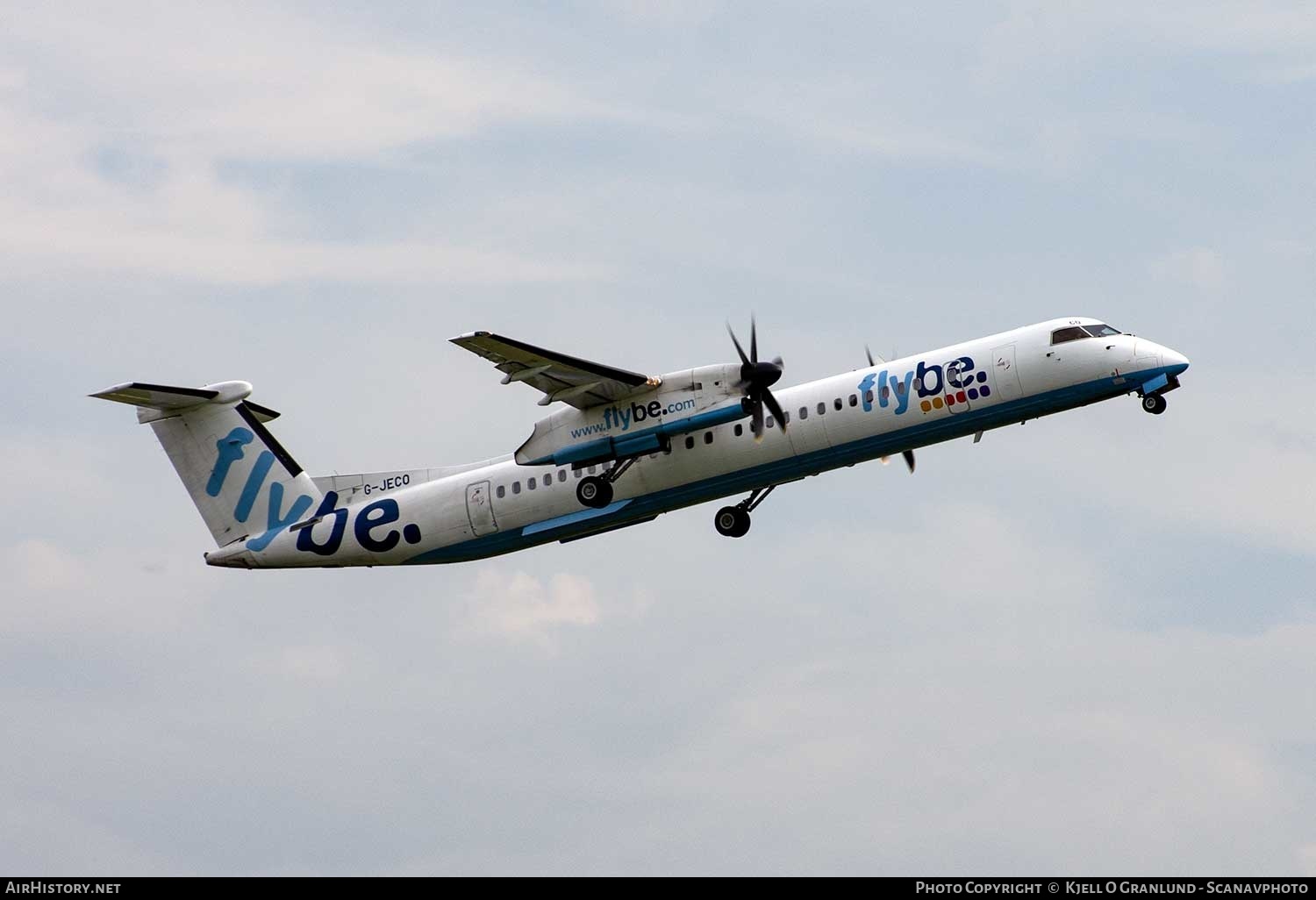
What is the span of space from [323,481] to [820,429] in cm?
1176

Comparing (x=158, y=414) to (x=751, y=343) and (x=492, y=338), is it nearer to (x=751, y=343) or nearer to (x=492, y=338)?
(x=492, y=338)

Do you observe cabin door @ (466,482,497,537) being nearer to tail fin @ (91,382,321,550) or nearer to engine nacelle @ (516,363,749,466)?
engine nacelle @ (516,363,749,466)

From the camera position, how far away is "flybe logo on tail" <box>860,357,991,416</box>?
3322 centimetres

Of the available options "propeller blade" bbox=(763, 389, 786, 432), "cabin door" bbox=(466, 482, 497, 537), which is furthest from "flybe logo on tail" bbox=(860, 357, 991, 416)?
"cabin door" bbox=(466, 482, 497, 537)

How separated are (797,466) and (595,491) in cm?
427

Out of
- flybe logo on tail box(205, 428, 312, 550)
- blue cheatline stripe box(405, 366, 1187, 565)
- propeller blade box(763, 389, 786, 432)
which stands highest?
flybe logo on tail box(205, 428, 312, 550)

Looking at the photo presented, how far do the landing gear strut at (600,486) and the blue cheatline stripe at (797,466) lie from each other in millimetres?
327

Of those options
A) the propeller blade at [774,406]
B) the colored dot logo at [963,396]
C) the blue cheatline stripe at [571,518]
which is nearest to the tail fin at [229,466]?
the blue cheatline stripe at [571,518]

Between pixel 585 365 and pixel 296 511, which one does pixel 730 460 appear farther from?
pixel 296 511

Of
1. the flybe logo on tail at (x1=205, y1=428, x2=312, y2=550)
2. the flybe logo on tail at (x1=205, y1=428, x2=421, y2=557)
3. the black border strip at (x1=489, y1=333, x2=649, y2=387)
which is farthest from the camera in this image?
the flybe logo on tail at (x1=205, y1=428, x2=312, y2=550)

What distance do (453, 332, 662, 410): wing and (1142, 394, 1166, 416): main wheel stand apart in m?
9.47
